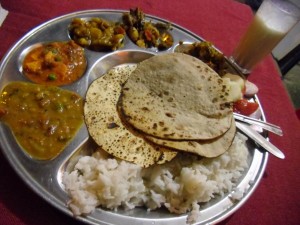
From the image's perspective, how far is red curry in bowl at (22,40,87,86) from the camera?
214 cm

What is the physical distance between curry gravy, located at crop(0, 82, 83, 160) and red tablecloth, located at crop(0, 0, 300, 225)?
0.18 m

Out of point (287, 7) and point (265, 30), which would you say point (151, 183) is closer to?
point (265, 30)

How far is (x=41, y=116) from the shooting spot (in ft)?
6.26

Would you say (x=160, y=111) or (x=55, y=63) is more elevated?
(x=160, y=111)

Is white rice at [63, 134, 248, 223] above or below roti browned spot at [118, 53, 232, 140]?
below

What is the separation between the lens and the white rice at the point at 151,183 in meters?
1.69

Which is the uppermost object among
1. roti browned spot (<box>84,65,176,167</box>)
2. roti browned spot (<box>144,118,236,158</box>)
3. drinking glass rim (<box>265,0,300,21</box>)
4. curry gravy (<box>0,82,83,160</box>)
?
drinking glass rim (<box>265,0,300,21</box>)

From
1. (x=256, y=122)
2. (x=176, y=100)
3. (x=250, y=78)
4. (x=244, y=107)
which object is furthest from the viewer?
(x=250, y=78)

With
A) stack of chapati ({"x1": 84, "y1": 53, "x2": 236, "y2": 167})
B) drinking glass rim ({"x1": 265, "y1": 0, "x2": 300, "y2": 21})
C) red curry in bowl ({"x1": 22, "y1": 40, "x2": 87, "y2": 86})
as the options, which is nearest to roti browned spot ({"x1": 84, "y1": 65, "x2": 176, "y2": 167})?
stack of chapati ({"x1": 84, "y1": 53, "x2": 236, "y2": 167})

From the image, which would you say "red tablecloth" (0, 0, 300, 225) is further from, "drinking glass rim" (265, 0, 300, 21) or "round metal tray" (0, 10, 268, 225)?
"drinking glass rim" (265, 0, 300, 21)

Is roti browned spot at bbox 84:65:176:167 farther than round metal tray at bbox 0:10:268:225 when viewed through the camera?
Yes

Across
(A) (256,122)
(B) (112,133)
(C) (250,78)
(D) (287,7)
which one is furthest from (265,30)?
(B) (112,133)

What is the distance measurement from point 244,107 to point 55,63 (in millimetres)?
1450

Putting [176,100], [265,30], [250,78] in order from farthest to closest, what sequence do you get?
[250,78] < [265,30] < [176,100]
